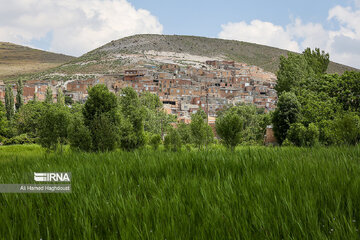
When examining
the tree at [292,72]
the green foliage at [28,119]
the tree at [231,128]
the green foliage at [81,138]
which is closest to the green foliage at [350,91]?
the tree at [231,128]

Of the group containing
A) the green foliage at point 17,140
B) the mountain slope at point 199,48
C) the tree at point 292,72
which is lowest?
the green foliage at point 17,140

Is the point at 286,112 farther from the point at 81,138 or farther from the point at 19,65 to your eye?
the point at 19,65

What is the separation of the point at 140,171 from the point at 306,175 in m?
1.65

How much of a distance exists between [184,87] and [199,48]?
262 feet

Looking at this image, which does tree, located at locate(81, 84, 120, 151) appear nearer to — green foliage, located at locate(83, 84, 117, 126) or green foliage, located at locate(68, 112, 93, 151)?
green foliage, located at locate(83, 84, 117, 126)

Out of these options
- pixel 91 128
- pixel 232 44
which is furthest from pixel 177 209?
pixel 232 44

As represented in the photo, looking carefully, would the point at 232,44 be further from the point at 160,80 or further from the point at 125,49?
the point at 160,80

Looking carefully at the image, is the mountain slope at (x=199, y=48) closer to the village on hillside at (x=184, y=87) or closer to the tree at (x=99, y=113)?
the village on hillside at (x=184, y=87)

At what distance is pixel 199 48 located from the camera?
170m

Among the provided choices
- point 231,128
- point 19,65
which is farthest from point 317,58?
point 19,65

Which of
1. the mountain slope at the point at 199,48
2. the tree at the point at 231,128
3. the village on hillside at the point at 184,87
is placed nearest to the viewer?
the tree at the point at 231,128

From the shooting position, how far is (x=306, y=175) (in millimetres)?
2406

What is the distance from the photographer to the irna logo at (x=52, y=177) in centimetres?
283

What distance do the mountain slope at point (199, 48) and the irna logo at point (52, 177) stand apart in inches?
6210
